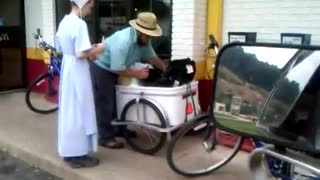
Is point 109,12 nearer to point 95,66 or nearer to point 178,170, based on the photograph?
point 95,66

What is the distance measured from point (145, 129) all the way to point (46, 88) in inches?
120

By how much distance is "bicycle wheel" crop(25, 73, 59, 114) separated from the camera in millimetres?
6996

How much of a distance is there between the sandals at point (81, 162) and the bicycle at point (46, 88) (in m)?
2.48

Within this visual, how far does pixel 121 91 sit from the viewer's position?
199 inches

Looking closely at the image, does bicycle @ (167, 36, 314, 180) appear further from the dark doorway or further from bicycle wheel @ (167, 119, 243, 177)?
the dark doorway

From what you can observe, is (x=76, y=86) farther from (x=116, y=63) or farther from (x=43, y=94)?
(x=43, y=94)

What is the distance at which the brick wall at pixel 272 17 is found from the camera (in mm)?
4738

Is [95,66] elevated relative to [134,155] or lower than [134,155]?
elevated

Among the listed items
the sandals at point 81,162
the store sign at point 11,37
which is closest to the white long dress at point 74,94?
the sandals at point 81,162

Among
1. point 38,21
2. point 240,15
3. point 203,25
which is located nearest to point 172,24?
point 203,25

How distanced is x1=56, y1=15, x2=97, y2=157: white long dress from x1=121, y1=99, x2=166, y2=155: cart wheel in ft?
1.85

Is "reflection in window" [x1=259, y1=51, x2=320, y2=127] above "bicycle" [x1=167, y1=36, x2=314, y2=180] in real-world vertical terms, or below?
above

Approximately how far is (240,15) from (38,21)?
440cm

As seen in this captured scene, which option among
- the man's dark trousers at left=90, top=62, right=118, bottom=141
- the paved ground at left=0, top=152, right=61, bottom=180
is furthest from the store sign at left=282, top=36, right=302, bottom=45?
the paved ground at left=0, top=152, right=61, bottom=180
